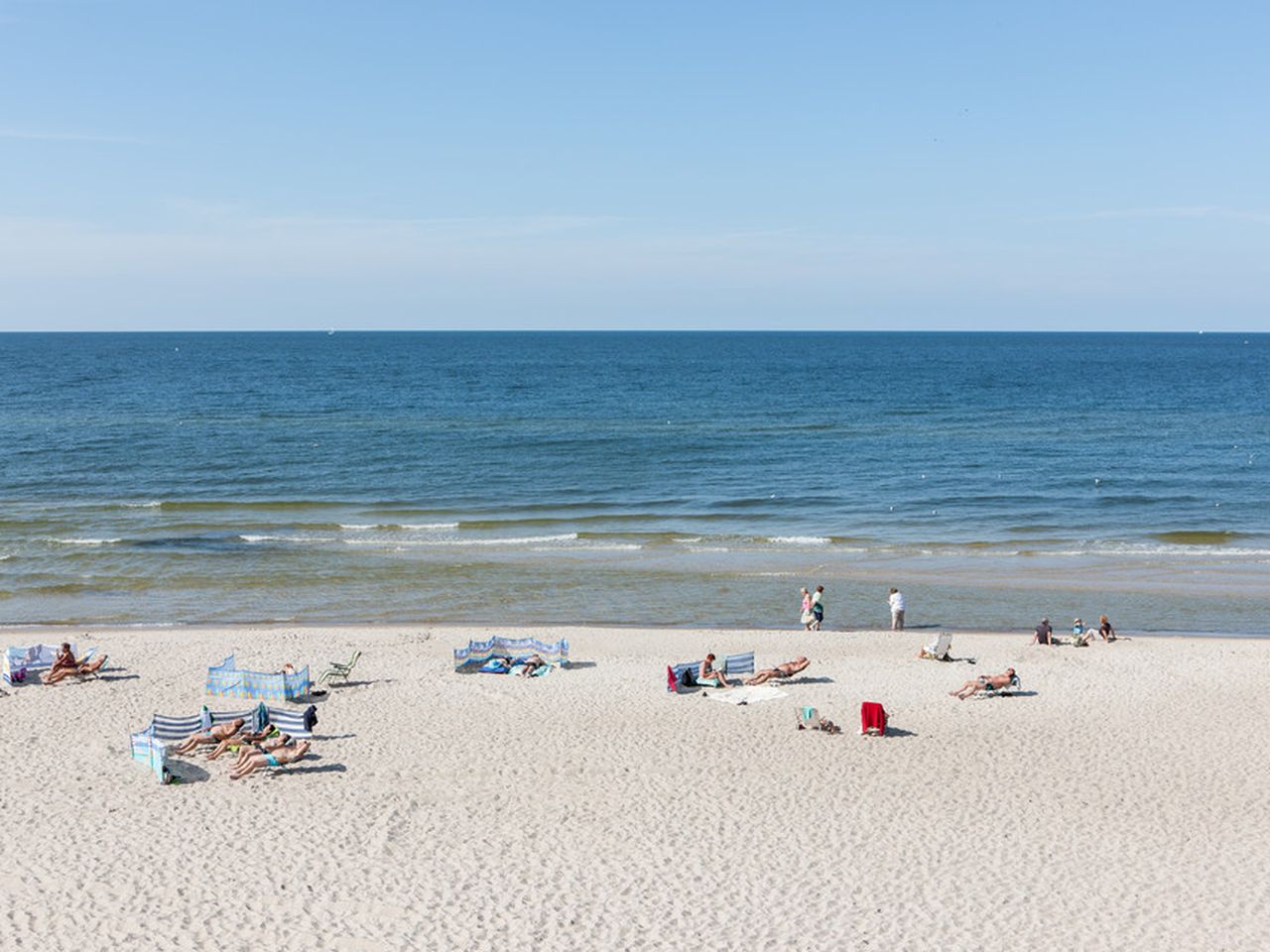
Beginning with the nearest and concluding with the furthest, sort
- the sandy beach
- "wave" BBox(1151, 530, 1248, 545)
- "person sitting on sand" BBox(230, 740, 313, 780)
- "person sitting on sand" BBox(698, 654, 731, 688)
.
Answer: the sandy beach
"person sitting on sand" BBox(230, 740, 313, 780)
"person sitting on sand" BBox(698, 654, 731, 688)
"wave" BBox(1151, 530, 1248, 545)

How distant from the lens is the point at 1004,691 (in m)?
20.9

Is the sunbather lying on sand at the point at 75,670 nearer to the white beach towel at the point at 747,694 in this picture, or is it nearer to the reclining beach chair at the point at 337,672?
the reclining beach chair at the point at 337,672

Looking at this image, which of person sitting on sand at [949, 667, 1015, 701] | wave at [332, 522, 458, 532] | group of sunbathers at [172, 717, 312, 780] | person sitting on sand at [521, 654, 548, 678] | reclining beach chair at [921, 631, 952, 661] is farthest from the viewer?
wave at [332, 522, 458, 532]

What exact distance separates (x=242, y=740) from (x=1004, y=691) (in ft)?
44.0

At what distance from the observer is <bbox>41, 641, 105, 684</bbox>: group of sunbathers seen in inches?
835

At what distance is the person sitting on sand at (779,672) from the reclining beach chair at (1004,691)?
3.31 metres

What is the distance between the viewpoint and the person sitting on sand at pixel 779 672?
21.3 m

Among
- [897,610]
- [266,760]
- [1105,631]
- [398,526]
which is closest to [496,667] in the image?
[266,760]

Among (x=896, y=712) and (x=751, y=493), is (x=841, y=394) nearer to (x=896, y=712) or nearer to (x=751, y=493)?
(x=751, y=493)

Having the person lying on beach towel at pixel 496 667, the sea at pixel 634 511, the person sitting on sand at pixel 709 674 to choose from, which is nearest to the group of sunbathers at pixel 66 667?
the sea at pixel 634 511

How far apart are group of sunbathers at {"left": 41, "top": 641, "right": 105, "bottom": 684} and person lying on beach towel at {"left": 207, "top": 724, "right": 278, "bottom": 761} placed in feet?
18.2

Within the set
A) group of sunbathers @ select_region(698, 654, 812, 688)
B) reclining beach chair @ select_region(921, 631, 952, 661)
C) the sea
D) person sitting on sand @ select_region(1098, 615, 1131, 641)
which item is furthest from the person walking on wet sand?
group of sunbathers @ select_region(698, 654, 812, 688)

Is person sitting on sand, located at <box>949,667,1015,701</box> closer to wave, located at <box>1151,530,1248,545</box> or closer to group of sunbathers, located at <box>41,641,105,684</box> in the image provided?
group of sunbathers, located at <box>41,641,105,684</box>

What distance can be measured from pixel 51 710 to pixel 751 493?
92.3ft
